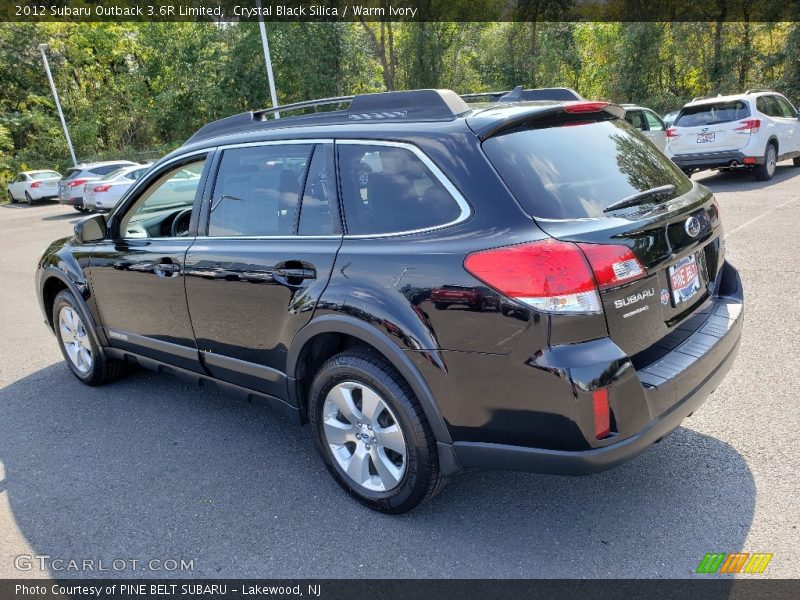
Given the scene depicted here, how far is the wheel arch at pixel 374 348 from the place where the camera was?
2.65 metres

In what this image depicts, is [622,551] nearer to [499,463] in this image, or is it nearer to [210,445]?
[499,463]

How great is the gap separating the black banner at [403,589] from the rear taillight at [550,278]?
1.08m

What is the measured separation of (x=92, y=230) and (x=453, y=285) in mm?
3080

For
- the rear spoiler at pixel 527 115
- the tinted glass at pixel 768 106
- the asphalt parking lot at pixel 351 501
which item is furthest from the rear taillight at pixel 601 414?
the tinted glass at pixel 768 106

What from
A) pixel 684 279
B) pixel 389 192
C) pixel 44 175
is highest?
pixel 389 192

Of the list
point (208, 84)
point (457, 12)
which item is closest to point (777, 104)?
point (457, 12)

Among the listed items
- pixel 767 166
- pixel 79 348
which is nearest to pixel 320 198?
pixel 79 348

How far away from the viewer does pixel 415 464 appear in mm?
2754

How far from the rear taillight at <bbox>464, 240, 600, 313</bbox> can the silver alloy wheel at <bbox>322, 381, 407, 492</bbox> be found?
874mm

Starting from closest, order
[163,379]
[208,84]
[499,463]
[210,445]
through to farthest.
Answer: [499,463]
[210,445]
[163,379]
[208,84]

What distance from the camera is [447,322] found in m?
2.52

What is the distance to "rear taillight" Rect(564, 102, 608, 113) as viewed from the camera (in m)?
2.96

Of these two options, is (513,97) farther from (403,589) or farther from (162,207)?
(162,207)

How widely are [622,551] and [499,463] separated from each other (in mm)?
641
